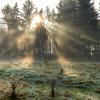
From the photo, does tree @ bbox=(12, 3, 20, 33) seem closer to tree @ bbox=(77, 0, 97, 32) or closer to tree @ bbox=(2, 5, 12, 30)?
tree @ bbox=(2, 5, 12, 30)

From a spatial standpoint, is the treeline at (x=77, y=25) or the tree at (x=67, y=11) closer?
the treeline at (x=77, y=25)

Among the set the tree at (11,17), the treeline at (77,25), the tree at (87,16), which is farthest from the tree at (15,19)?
the tree at (87,16)

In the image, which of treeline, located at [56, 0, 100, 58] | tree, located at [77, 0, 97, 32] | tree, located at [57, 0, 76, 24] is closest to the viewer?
treeline, located at [56, 0, 100, 58]

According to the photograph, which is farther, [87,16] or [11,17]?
[11,17]

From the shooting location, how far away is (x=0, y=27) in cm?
7925

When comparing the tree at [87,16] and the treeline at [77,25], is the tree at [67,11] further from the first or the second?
the tree at [87,16]

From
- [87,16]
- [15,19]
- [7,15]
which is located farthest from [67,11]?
[7,15]

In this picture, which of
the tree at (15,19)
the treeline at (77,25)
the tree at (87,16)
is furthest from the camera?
the tree at (15,19)

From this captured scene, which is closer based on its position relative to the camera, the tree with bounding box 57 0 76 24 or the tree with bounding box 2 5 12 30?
→ the tree with bounding box 57 0 76 24

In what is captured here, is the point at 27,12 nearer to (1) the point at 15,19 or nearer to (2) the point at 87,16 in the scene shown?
(1) the point at 15,19

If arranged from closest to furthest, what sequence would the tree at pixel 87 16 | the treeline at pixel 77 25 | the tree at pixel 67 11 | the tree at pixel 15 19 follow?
the treeline at pixel 77 25, the tree at pixel 87 16, the tree at pixel 67 11, the tree at pixel 15 19

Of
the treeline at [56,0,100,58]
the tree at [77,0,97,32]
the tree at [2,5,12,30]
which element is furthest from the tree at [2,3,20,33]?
the tree at [77,0,97,32]

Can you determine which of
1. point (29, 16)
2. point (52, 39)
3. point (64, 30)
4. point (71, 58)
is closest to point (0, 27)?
point (29, 16)

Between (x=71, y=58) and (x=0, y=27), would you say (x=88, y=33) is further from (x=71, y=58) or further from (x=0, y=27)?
(x=0, y=27)
